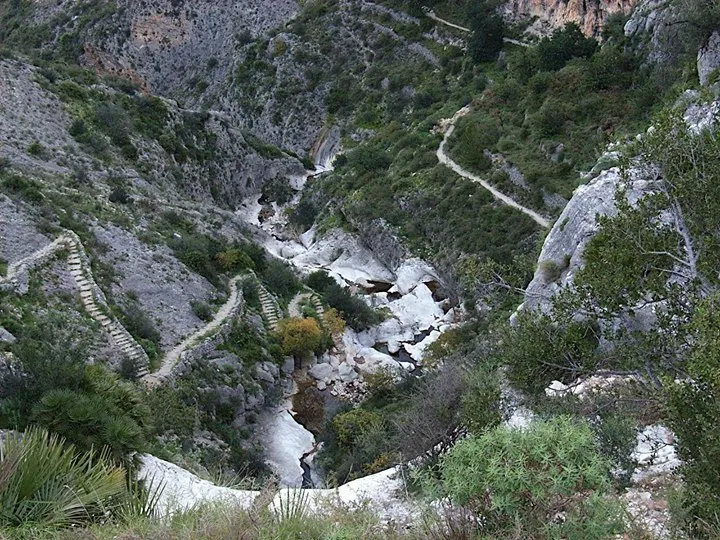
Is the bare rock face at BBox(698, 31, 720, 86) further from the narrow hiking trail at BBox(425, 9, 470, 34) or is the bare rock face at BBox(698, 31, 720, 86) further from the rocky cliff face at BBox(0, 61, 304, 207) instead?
the narrow hiking trail at BBox(425, 9, 470, 34)

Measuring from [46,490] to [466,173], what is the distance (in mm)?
38395

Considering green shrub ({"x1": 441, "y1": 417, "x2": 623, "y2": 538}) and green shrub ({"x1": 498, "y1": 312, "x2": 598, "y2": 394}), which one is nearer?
green shrub ({"x1": 441, "y1": 417, "x2": 623, "y2": 538})

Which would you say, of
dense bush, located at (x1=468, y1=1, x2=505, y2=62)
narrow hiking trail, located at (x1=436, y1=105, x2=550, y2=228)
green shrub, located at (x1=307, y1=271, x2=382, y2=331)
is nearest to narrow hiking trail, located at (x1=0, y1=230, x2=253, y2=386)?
green shrub, located at (x1=307, y1=271, x2=382, y2=331)

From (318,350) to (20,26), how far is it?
2960 inches

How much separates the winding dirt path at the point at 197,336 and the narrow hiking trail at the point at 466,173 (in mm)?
16970

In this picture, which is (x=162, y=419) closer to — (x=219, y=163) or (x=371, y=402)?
(x=371, y=402)

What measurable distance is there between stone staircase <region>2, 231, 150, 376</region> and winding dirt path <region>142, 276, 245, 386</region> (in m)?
0.60

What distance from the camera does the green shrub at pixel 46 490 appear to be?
7824mm

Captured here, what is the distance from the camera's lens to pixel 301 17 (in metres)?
72.1

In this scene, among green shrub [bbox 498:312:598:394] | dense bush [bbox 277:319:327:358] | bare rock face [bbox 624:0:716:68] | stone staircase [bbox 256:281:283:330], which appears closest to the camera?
green shrub [bbox 498:312:598:394]

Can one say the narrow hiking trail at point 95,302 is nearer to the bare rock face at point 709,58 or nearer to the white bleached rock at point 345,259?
the white bleached rock at point 345,259

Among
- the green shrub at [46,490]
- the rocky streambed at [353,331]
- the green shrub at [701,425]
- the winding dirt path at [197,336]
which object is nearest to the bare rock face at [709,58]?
the rocky streambed at [353,331]

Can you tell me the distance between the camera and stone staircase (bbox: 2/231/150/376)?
24.5 m

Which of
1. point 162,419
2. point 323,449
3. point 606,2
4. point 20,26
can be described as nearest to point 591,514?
point 162,419
